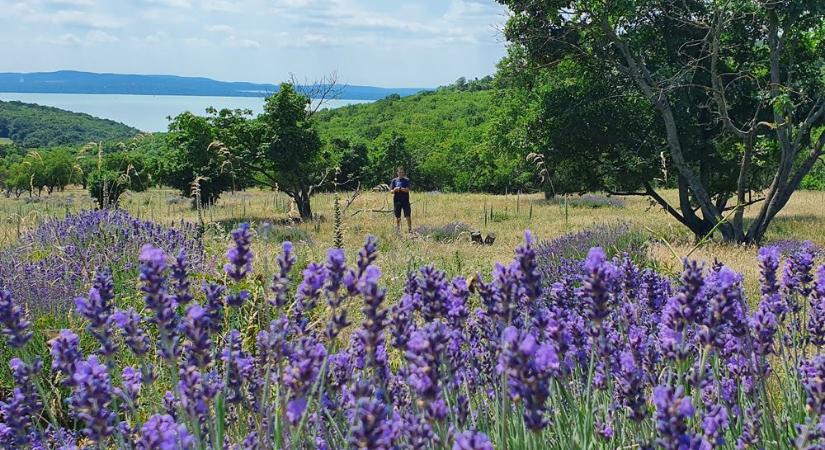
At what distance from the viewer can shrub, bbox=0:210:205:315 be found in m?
4.72

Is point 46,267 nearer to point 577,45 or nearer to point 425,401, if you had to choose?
point 425,401

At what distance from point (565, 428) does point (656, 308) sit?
83cm

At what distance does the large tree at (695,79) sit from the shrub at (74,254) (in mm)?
6972

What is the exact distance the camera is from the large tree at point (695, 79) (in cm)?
1013

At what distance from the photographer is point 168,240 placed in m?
6.33

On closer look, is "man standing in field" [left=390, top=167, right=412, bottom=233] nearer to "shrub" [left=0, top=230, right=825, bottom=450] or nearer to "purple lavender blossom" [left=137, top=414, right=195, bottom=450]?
"shrub" [left=0, top=230, right=825, bottom=450]

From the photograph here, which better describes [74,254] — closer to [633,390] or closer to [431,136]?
[633,390]

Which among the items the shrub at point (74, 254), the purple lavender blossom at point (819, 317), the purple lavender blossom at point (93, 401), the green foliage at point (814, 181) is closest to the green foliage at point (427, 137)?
the shrub at point (74, 254)

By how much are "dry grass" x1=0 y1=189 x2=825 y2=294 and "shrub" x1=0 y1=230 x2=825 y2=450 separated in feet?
6.27

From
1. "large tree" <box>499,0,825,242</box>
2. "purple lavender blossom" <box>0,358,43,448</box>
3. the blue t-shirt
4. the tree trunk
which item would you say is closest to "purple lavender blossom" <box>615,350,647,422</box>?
"purple lavender blossom" <box>0,358,43,448</box>

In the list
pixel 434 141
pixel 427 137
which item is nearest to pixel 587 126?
pixel 434 141

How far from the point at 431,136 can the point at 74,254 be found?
47891 millimetres

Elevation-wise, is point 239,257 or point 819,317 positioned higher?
point 239,257

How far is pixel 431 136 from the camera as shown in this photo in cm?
5319
